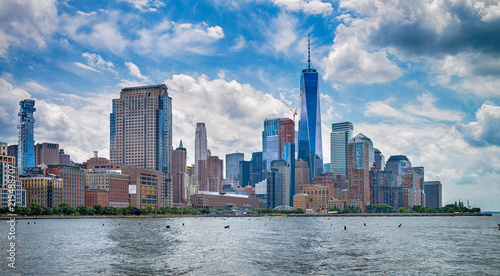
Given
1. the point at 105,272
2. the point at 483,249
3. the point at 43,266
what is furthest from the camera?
the point at 483,249

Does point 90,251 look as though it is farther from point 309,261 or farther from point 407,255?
point 407,255

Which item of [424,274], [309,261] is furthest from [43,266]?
[424,274]

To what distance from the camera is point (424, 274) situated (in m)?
88.6

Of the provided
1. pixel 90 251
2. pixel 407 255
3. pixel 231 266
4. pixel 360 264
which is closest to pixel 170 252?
pixel 90 251

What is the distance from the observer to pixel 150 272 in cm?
Result: 8731

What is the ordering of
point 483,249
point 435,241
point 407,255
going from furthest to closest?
point 435,241 → point 483,249 → point 407,255

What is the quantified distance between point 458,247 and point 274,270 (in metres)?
63.0

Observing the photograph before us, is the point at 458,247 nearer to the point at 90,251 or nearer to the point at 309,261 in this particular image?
the point at 309,261

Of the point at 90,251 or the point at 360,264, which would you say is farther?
the point at 90,251

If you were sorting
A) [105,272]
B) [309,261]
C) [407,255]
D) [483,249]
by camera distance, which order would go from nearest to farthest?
[105,272] < [309,261] < [407,255] < [483,249]

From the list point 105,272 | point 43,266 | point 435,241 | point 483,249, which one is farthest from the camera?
point 435,241

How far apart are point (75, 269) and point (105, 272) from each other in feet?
22.1

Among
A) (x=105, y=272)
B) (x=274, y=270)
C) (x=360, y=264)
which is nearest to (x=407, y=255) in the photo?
(x=360, y=264)

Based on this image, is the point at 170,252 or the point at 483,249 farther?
the point at 483,249
